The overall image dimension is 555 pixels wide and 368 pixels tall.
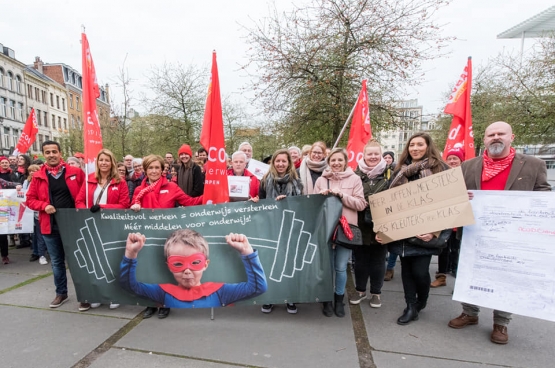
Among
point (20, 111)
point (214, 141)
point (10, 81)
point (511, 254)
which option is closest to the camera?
point (511, 254)

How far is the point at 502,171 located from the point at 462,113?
2231 millimetres

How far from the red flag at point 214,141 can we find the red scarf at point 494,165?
264 cm

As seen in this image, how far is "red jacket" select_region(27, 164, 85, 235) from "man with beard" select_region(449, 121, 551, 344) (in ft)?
14.0

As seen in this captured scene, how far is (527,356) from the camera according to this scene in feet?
8.83

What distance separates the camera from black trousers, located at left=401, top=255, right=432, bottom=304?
319 cm

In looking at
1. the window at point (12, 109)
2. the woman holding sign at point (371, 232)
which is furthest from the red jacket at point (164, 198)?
the window at point (12, 109)

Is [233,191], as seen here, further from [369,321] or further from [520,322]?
[520,322]

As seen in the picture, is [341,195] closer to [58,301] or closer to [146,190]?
[146,190]

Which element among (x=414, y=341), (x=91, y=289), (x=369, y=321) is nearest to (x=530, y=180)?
(x=414, y=341)

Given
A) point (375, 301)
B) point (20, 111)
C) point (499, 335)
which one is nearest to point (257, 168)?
point (375, 301)

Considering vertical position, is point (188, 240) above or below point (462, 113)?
below

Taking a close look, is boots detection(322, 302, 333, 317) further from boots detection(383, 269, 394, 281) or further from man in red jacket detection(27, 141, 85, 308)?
man in red jacket detection(27, 141, 85, 308)

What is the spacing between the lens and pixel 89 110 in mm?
3707

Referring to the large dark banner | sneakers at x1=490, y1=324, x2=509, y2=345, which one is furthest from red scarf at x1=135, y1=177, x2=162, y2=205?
sneakers at x1=490, y1=324, x2=509, y2=345
